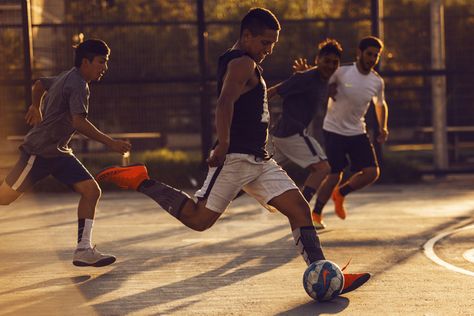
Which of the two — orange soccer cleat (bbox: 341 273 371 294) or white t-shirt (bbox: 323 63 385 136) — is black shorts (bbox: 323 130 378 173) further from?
orange soccer cleat (bbox: 341 273 371 294)

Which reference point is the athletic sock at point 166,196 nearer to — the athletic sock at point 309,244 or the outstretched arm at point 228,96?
the outstretched arm at point 228,96

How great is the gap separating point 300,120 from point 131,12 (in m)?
6.85

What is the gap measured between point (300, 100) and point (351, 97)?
0.62m

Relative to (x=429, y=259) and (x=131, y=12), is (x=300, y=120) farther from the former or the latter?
(x=131, y=12)

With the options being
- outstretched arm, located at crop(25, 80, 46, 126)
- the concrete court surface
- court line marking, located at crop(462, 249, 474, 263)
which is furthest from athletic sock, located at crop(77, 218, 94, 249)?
court line marking, located at crop(462, 249, 474, 263)

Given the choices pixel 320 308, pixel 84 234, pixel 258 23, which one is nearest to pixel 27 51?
pixel 84 234

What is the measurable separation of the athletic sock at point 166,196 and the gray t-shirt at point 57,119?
1060mm

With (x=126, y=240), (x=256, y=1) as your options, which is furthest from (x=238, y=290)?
(x=256, y=1)

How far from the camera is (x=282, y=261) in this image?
8625 millimetres

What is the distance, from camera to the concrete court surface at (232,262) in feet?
22.2

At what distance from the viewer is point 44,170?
852 cm

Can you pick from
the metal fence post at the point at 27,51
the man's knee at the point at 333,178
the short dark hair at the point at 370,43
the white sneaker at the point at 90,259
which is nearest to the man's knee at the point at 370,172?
the man's knee at the point at 333,178

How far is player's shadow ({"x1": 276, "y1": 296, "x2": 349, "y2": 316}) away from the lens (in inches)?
256

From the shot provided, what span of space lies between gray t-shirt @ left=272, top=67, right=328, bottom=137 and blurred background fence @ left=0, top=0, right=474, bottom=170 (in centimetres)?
579
